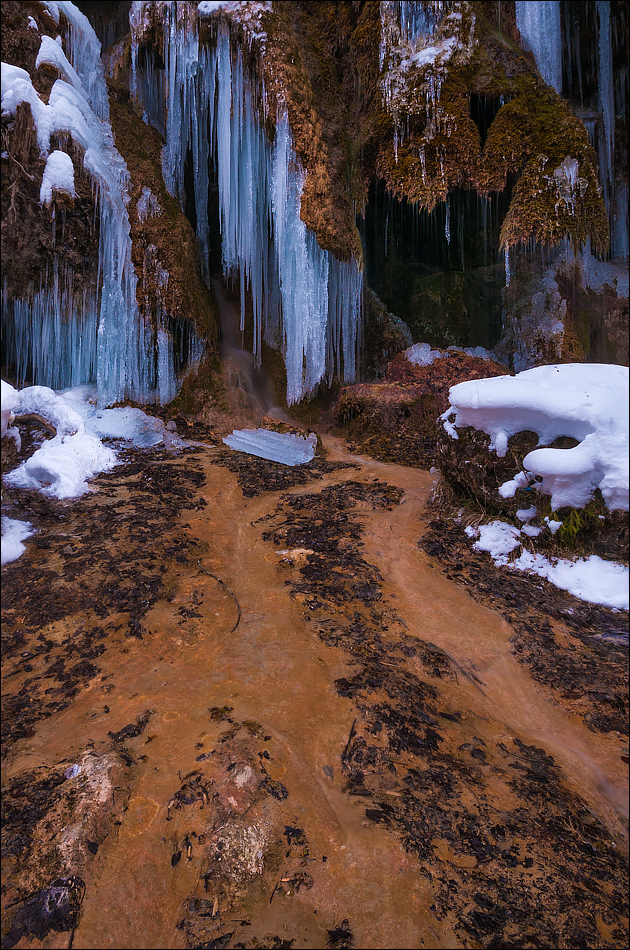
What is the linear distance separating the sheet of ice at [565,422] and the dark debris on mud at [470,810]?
191 centimetres

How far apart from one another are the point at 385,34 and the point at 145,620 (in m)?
12.6

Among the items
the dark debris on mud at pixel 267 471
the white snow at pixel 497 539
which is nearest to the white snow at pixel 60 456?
the dark debris on mud at pixel 267 471

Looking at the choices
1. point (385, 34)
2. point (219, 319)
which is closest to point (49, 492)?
point (219, 319)

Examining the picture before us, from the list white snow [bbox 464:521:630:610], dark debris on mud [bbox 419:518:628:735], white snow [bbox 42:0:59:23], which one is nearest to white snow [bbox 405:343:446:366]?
white snow [bbox 464:521:630:610]

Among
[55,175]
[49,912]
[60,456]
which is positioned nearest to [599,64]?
[55,175]

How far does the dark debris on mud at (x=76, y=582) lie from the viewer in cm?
252

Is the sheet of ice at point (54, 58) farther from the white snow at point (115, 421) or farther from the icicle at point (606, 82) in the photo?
the icicle at point (606, 82)

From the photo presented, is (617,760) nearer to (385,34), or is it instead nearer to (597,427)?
(597,427)

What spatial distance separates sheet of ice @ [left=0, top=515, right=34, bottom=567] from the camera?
2.92 metres

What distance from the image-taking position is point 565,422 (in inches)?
159

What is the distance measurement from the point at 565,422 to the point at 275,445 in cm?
528

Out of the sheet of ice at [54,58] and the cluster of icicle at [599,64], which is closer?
the sheet of ice at [54,58]

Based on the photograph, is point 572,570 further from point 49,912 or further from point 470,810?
point 49,912

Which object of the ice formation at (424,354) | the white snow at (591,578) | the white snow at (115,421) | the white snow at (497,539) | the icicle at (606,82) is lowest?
the white snow at (591,578)
